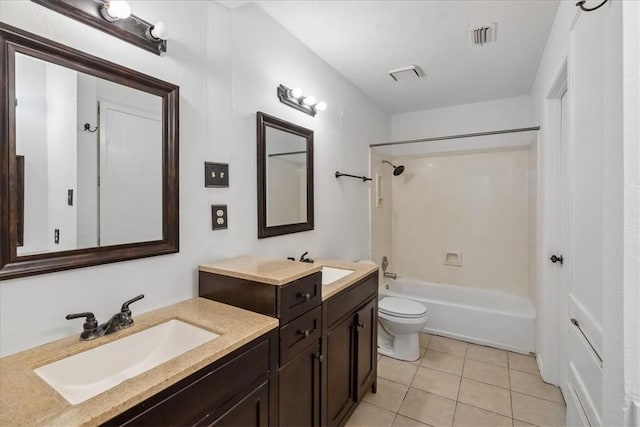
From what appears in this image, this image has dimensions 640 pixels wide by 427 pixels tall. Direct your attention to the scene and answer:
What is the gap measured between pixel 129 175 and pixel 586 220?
6.00ft

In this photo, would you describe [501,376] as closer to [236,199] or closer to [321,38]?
[236,199]

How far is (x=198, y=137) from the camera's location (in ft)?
4.99

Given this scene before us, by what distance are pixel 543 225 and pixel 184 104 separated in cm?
255

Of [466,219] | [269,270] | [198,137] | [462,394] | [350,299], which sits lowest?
[462,394]

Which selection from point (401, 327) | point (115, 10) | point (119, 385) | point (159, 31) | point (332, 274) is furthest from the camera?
point (401, 327)

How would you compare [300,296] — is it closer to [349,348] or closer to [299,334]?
[299,334]

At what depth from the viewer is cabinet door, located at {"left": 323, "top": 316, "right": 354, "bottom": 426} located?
5.21 ft

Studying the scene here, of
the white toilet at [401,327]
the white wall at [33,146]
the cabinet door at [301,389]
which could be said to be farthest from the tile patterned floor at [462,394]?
the white wall at [33,146]

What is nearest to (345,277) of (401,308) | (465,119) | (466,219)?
(401,308)

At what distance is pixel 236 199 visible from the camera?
173 cm

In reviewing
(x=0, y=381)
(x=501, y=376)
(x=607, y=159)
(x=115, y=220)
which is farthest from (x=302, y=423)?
(x=501, y=376)

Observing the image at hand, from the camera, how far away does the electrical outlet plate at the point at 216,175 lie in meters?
1.56

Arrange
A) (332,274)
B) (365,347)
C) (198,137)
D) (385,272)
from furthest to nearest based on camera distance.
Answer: (385,272) < (332,274) < (365,347) < (198,137)

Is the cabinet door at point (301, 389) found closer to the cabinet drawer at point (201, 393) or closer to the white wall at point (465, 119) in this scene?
the cabinet drawer at point (201, 393)
